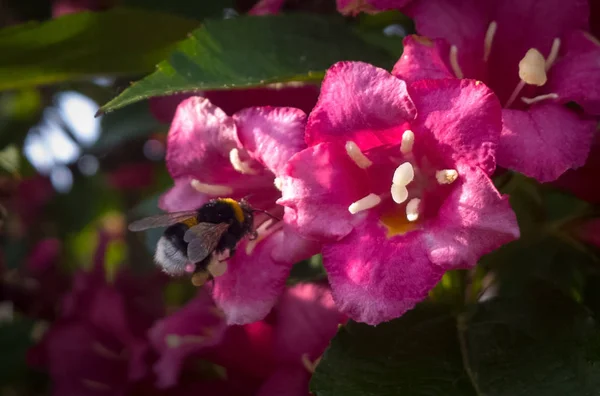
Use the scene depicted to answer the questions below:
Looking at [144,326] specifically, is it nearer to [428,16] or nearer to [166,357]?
[166,357]

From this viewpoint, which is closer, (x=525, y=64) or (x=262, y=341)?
(x=525, y=64)

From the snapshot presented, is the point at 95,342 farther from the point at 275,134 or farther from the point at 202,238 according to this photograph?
the point at 275,134

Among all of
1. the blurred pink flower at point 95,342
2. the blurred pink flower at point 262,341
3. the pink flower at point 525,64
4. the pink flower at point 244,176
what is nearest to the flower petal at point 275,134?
the pink flower at point 244,176

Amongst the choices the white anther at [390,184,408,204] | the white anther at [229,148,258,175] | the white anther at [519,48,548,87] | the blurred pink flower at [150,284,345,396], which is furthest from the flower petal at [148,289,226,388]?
the white anther at [519,48,548,87]

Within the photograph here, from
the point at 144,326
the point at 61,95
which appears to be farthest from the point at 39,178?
the point at 144,326

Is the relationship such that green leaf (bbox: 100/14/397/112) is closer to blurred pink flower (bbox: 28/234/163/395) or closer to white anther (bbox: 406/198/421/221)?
white anther (bbox: 406/198/421/221)

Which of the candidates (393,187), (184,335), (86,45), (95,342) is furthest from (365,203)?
(95,342)
